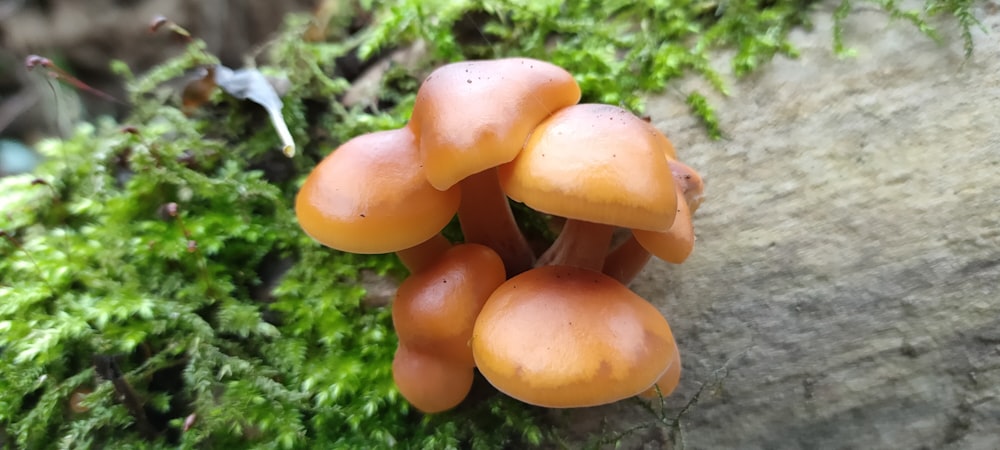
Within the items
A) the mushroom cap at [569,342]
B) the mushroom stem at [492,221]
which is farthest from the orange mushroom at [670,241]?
the mushroom stem at [492,221]

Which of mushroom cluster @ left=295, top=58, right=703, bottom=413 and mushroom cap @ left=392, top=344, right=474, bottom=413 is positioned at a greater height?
mushroom cluster @ left=295, top=58, right=703, bottom=413

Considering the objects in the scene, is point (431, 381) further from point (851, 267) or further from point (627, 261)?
point (851, 267)

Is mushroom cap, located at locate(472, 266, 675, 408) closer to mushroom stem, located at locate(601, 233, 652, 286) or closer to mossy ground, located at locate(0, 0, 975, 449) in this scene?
mushroom stem, located at locate(601, 233, 652, 286)

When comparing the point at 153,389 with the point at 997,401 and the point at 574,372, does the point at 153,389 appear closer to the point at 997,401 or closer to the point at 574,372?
the point at 574,372

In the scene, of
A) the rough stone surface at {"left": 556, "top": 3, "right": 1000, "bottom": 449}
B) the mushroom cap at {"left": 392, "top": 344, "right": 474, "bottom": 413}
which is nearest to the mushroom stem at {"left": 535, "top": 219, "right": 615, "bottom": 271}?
the rough stone surface at {"left": 556, "top": 3, "right": 1000, "bottom": 449}

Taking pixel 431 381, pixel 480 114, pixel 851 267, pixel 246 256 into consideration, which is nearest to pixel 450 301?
pixel 431 381

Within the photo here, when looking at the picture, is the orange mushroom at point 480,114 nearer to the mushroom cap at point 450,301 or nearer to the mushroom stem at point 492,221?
the mushroom stem at point 492,221
